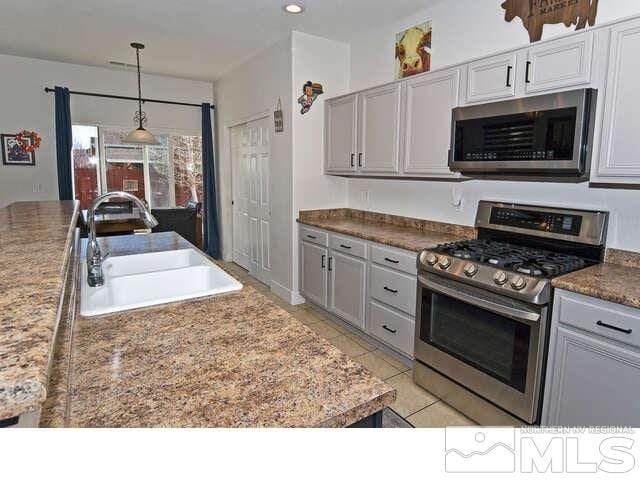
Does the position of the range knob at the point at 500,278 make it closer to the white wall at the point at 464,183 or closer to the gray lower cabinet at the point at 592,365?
the gray lower cabinet at the point at 592,365

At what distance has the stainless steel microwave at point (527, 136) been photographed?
197cm

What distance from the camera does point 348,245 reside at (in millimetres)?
3256

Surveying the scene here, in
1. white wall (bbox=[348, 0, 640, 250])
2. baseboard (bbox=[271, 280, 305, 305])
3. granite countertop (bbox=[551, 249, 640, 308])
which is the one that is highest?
white wall (bbox=[348, 0, 640, 250])

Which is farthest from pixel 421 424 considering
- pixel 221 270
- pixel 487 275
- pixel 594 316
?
pixel 221 270

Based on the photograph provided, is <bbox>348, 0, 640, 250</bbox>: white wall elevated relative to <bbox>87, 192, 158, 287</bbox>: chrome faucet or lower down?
elevated

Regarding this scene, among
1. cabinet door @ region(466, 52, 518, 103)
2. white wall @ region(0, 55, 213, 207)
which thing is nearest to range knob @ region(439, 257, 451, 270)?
cabinet door @ region(466, 52, 518, 103)

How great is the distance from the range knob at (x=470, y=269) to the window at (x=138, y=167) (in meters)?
4.91

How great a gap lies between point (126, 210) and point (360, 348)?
11.9 feet

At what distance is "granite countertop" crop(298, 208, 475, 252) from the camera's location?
283 cm

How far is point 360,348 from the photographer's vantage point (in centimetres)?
311

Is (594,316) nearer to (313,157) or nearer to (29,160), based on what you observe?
(313,157)

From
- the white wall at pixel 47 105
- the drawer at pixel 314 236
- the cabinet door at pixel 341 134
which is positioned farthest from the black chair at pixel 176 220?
the cabinet door at pixel 341 134

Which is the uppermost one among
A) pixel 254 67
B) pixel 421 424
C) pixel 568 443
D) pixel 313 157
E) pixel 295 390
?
pixel 254 67

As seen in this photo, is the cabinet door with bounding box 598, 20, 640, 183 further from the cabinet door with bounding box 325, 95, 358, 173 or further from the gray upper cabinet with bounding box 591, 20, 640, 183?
the cabinet door with bounding box 325, 95, 358, 173
